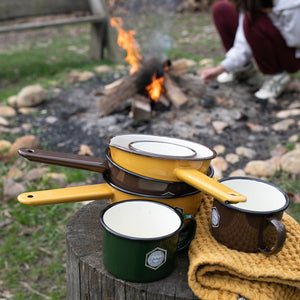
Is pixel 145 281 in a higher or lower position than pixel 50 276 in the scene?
higher

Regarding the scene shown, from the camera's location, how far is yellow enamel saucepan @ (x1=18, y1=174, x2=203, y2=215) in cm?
100

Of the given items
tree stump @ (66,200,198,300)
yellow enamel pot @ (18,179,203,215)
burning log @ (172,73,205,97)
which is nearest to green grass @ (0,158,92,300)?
tree stump @ (66,200,198,300)

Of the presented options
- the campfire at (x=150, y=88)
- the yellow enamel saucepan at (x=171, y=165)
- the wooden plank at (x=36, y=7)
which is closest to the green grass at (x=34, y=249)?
the campfire at (x=150, y=88)

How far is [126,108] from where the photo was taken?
3197mm

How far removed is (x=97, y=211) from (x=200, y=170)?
1.34 ft

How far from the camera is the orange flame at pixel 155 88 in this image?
315 centimetres

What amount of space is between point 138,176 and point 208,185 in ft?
0.65

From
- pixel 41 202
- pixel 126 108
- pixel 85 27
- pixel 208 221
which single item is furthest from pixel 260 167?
pixel 85 27

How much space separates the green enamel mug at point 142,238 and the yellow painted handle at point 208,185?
90mm

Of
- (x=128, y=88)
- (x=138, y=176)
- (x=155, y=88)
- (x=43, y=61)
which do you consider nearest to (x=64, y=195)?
(x=138, y=176)

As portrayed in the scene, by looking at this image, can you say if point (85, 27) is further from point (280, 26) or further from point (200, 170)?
point (200, 170)

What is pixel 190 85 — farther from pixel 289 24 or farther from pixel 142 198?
pixel 142 198

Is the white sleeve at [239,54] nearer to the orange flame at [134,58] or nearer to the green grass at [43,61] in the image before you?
the orange flame at [134,58]

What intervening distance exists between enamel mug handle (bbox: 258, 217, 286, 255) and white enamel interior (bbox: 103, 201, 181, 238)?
23 centimetres
